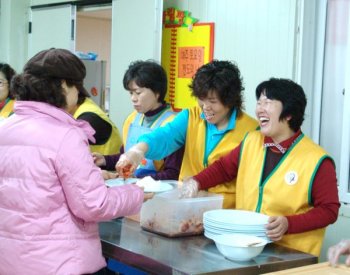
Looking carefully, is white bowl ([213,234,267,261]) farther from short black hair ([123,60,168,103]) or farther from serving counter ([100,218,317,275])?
short black hair ([123,60,168,103])

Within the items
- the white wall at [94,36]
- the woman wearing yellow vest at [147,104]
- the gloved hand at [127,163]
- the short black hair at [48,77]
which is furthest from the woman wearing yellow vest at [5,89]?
the white wall at [94,36]

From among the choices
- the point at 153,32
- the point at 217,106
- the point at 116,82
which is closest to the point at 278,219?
the point at 217,106

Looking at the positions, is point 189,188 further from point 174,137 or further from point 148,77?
point 148,77

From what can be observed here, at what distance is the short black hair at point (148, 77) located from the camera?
2793 mm

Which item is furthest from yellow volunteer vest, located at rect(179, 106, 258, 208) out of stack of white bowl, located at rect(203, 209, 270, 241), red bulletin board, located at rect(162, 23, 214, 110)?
red bulletin board, located at rect(162, 23, 214, 110)

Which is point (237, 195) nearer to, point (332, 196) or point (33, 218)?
point (332, 196)

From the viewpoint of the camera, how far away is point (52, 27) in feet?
16.2

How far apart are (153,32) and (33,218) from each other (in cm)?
236

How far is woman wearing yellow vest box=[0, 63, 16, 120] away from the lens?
3781 millimetres

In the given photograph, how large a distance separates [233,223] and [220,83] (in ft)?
2.37

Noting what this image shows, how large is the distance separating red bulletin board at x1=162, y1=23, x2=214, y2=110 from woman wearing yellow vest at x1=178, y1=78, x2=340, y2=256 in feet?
4.80

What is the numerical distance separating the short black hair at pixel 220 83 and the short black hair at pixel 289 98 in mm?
224

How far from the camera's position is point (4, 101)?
3865 mm

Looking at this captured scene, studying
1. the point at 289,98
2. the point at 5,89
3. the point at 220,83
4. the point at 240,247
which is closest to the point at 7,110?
the point at 5,89
